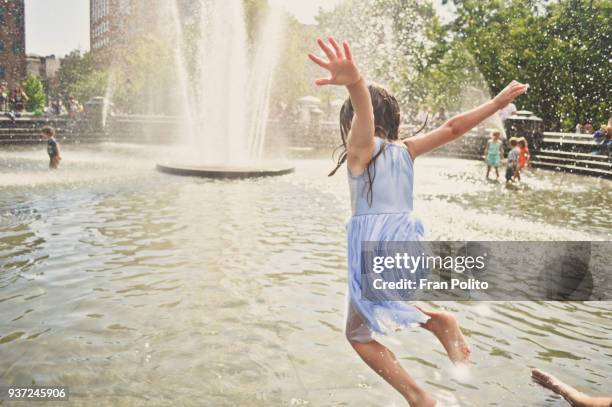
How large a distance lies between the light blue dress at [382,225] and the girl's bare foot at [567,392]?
3.59 feet

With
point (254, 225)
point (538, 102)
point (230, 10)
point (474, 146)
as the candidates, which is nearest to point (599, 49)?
point (538, 102)

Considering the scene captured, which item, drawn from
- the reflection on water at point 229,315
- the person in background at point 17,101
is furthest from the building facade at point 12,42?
the reflection on water at point 229,315

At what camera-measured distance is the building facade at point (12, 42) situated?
231 feet

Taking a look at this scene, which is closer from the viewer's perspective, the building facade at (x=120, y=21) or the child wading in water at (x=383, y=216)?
the child wading in water at (x=383, y=216)

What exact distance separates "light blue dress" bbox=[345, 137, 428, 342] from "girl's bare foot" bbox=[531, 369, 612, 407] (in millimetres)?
1095

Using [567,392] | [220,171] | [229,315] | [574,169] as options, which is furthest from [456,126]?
[574,169]

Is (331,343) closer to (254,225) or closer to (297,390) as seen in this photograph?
(297,390)

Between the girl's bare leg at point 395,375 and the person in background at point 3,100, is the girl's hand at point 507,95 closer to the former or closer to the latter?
the girl's bare leg at point 395,375

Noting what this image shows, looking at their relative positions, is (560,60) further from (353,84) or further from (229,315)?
(353,84)

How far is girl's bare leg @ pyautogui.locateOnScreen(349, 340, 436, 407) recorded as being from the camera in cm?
262

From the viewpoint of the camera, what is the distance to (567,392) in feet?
10.5

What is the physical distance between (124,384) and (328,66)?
2.32m

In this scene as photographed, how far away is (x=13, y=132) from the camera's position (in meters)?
26.7

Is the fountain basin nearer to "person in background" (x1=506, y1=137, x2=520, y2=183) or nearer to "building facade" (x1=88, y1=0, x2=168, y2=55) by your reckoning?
"person in background" (x1=506, y1=137, x2=520, y2=183)
